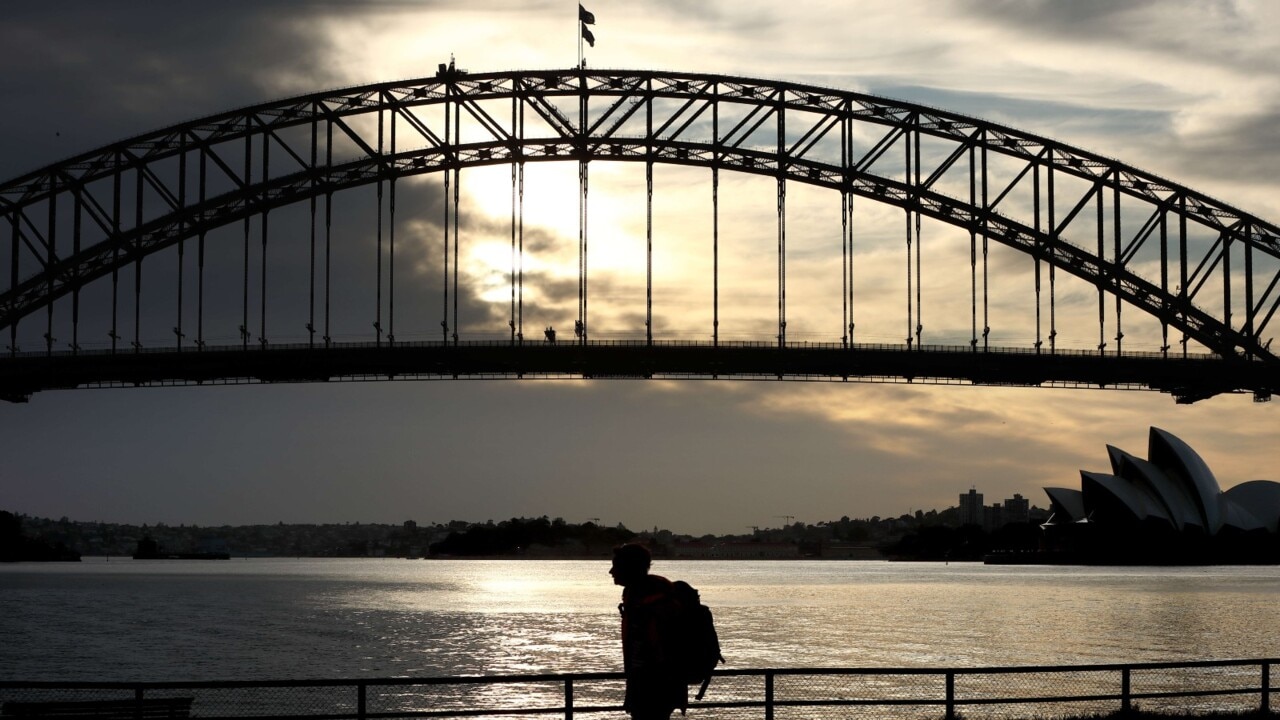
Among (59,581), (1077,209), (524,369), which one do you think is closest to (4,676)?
(524,369)

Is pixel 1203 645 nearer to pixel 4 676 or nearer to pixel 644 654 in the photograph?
pixel 4 676

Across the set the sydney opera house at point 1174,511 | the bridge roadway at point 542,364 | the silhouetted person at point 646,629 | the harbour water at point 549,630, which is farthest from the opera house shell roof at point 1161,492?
the silhouetted person at point 646,629

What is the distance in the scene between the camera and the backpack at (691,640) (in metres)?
12.1

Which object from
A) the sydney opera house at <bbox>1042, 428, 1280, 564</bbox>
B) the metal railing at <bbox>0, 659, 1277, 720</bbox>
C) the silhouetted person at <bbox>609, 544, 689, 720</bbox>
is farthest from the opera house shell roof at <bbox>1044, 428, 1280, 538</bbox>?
the silhouetted person at <bbox>609, 544, 689, 720</bbox>

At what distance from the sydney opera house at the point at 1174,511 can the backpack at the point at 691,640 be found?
120 metres

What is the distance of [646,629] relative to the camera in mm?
12195

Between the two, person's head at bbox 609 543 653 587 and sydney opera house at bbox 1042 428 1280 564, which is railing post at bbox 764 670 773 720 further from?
sydney opera house at bbox 1042 428 1280 564

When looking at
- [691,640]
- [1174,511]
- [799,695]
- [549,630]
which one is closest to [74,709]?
[691,640]

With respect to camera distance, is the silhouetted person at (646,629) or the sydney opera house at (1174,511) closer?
the silhouetted person at (646,629)

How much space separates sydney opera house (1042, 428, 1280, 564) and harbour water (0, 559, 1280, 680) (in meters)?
29.0

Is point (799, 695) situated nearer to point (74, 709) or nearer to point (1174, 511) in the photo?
point (74, 709)

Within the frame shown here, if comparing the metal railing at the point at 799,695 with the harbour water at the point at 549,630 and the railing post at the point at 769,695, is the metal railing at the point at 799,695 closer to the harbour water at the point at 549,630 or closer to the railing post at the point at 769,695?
the harbour water at the point at 549,630

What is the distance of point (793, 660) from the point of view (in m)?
44.3

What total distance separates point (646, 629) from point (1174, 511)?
410 ft
